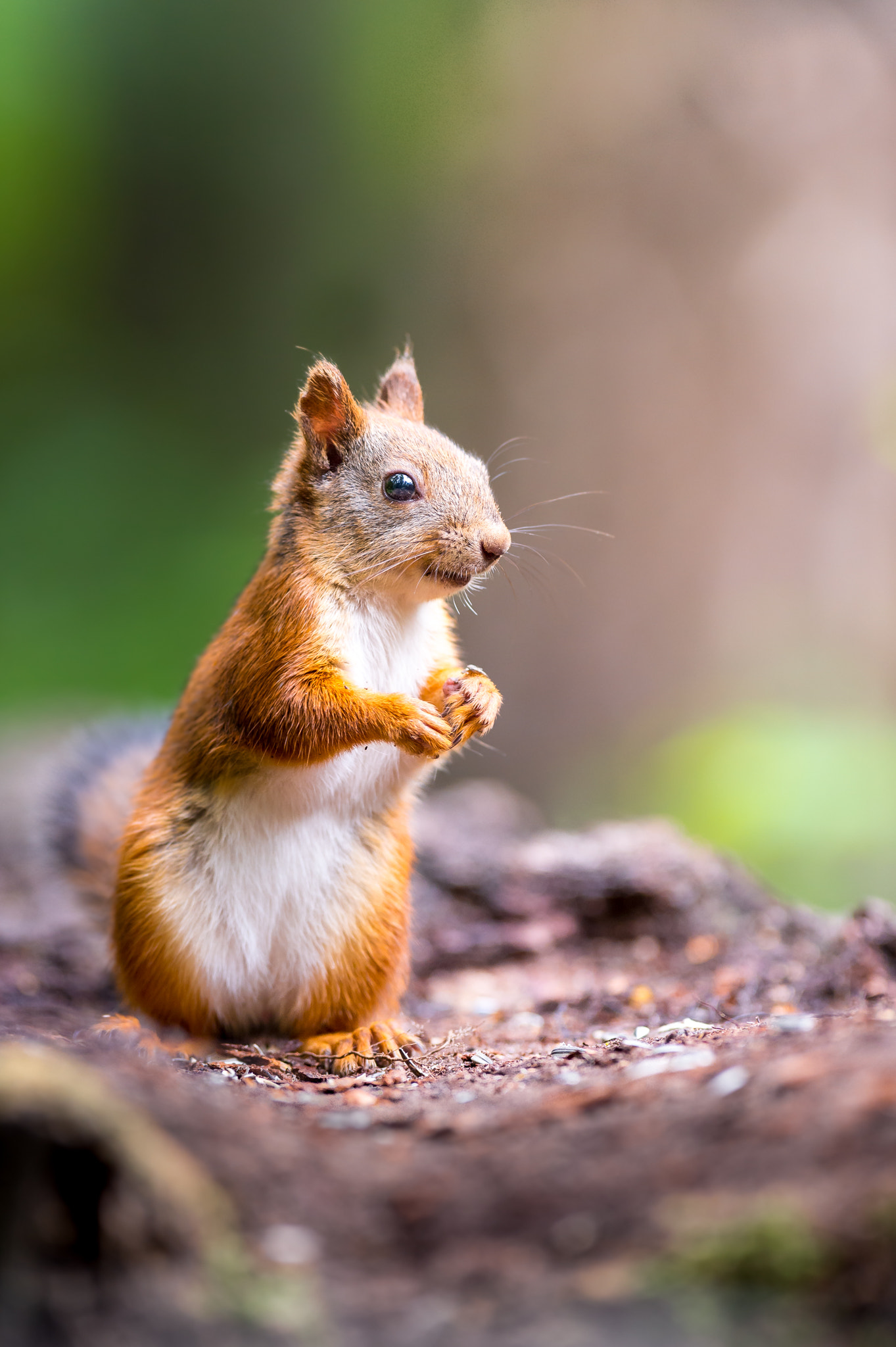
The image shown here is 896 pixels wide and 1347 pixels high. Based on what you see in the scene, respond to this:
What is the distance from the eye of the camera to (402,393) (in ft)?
12.0

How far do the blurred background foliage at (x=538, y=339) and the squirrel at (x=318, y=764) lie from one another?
12.8 feet

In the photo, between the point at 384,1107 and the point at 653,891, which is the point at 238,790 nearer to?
the point at 384,1107

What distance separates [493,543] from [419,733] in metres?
0.52

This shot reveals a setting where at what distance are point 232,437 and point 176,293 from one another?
1357mm

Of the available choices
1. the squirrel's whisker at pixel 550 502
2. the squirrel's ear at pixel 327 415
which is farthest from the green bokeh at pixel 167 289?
the squirrel's ear at pixel 327 415

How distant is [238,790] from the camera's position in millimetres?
3014

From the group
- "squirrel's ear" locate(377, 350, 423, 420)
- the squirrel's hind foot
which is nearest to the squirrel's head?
"squirrel's ear" locate(377, 350, 423, 420)

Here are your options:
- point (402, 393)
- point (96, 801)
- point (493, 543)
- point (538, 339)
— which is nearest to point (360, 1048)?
point (493, 543)

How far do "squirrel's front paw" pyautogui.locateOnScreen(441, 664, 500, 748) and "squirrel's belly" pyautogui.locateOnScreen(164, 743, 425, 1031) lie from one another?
194 mm

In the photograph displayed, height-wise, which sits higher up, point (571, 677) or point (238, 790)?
point (571, 677)

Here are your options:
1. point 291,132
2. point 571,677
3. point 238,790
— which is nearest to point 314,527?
point 238,790

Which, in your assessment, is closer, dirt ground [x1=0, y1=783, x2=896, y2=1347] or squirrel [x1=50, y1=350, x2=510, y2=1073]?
dirt ground [x1=0, y1=783, x2=896, y2=1347]

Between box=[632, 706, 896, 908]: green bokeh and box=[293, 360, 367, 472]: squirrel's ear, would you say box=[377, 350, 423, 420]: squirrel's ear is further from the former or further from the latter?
box=[632, 706, 896, 908]: green bokeh

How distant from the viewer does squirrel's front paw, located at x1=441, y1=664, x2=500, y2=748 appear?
2994mm
